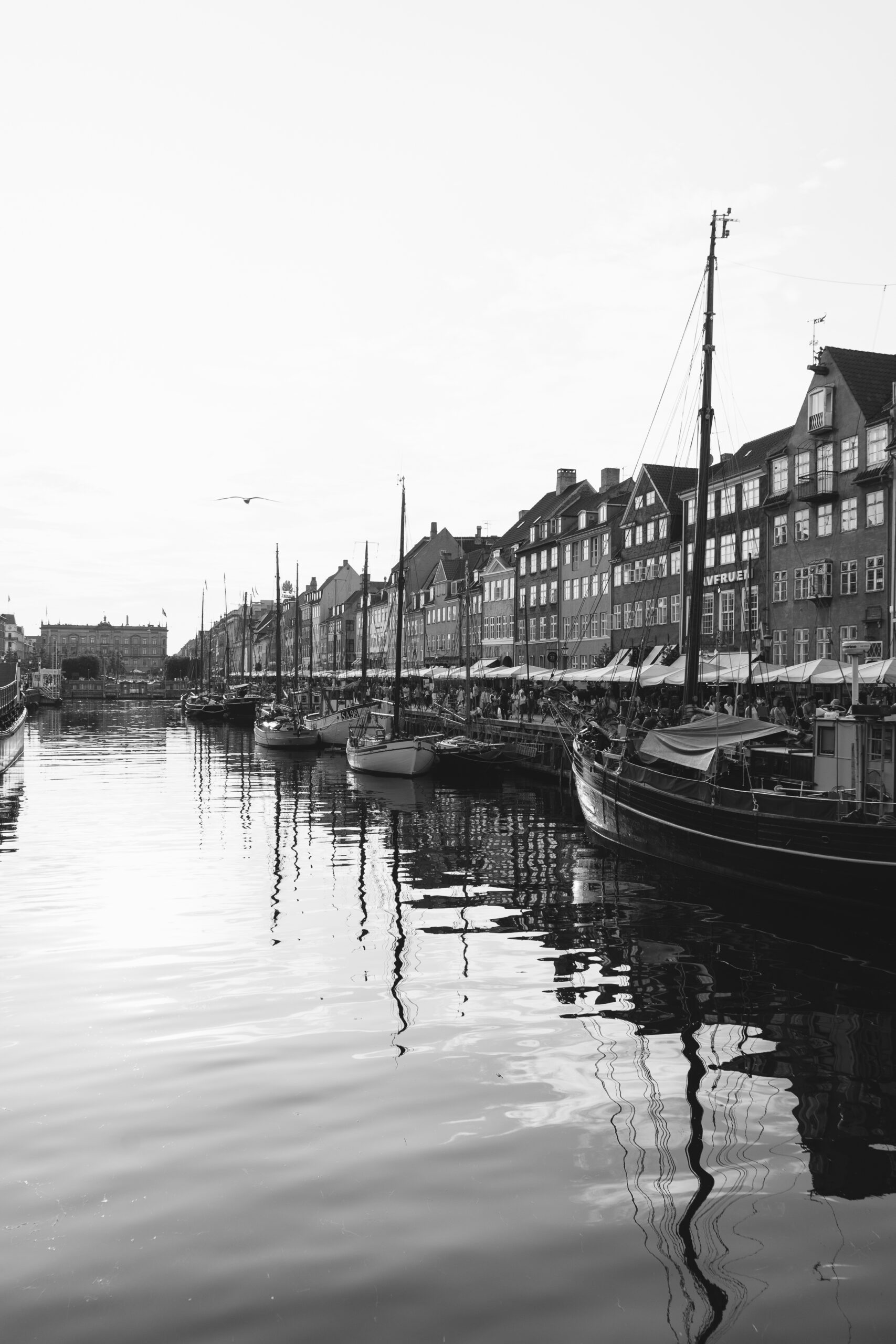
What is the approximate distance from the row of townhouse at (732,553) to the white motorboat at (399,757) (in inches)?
413

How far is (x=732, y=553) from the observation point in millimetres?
60000

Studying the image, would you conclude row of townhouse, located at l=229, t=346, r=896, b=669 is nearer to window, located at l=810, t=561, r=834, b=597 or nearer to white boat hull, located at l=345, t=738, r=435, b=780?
window, located at l=810, t=561, r=834, b=597

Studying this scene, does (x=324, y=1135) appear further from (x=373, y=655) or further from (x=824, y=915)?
(x=373, y=655)

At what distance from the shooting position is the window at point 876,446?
47.5 m

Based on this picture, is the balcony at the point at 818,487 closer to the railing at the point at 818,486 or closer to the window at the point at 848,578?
the railing at the point at 818,486

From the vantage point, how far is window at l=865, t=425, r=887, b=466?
47469 millimetres

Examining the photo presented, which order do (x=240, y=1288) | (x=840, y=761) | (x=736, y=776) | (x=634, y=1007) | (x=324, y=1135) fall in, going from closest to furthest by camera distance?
(x=240, y=1288)
(x=324, y=1135)
(x=634, y=1007)
(x=840, y=761)
(x=736, y=776)

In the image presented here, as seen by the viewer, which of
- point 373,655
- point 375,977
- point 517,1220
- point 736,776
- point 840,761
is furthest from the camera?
point 373,655

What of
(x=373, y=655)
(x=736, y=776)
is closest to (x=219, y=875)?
(x=736, y=776)

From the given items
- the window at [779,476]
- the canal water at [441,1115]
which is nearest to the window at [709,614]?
the window at [779,476]

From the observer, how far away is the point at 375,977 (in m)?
16.1

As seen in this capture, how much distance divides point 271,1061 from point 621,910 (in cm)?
1099

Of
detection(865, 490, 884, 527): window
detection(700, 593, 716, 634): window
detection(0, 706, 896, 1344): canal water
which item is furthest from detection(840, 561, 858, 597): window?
detection(0, 706, 896, 1344): canal water

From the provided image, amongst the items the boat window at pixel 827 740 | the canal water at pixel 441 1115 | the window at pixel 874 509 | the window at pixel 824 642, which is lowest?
the canal water at pixel 441 1115
